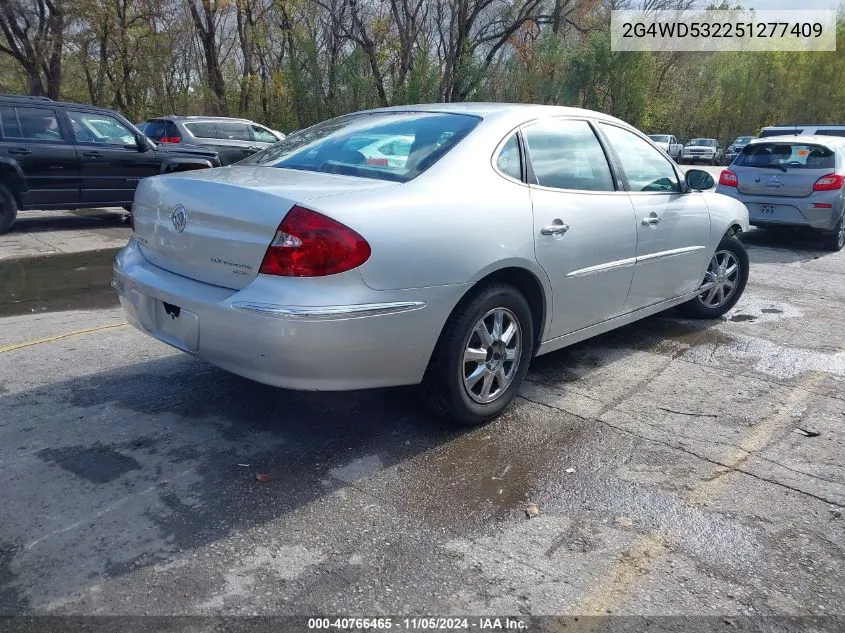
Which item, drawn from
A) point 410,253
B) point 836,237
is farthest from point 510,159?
point 836,237

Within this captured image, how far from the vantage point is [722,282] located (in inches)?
227

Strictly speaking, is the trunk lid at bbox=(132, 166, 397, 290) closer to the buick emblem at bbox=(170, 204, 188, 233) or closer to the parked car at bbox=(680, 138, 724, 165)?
the buick emblem at bbox=(170, 204, 188, 233)

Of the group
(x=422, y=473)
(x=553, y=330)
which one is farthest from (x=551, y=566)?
(x=553, y=330)

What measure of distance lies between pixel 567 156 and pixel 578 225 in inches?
18.2

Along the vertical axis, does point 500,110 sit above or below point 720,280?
above

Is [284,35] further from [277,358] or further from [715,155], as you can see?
[277,358]

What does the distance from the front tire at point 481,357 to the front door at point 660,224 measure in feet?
3.89

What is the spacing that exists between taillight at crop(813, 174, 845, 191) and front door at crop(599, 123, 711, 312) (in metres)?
5.36

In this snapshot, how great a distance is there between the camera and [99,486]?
299cm

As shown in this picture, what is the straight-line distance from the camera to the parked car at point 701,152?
40.4 metres

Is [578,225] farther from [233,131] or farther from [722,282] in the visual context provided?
[233,131]

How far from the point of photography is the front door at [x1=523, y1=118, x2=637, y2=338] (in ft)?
12.5

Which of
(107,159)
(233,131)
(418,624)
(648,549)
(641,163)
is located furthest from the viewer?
(233,131)

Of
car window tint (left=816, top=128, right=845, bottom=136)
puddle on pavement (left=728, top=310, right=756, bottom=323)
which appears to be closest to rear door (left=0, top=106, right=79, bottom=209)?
puddle on pavement (left=728, top=310, right=756, bottom=323)
